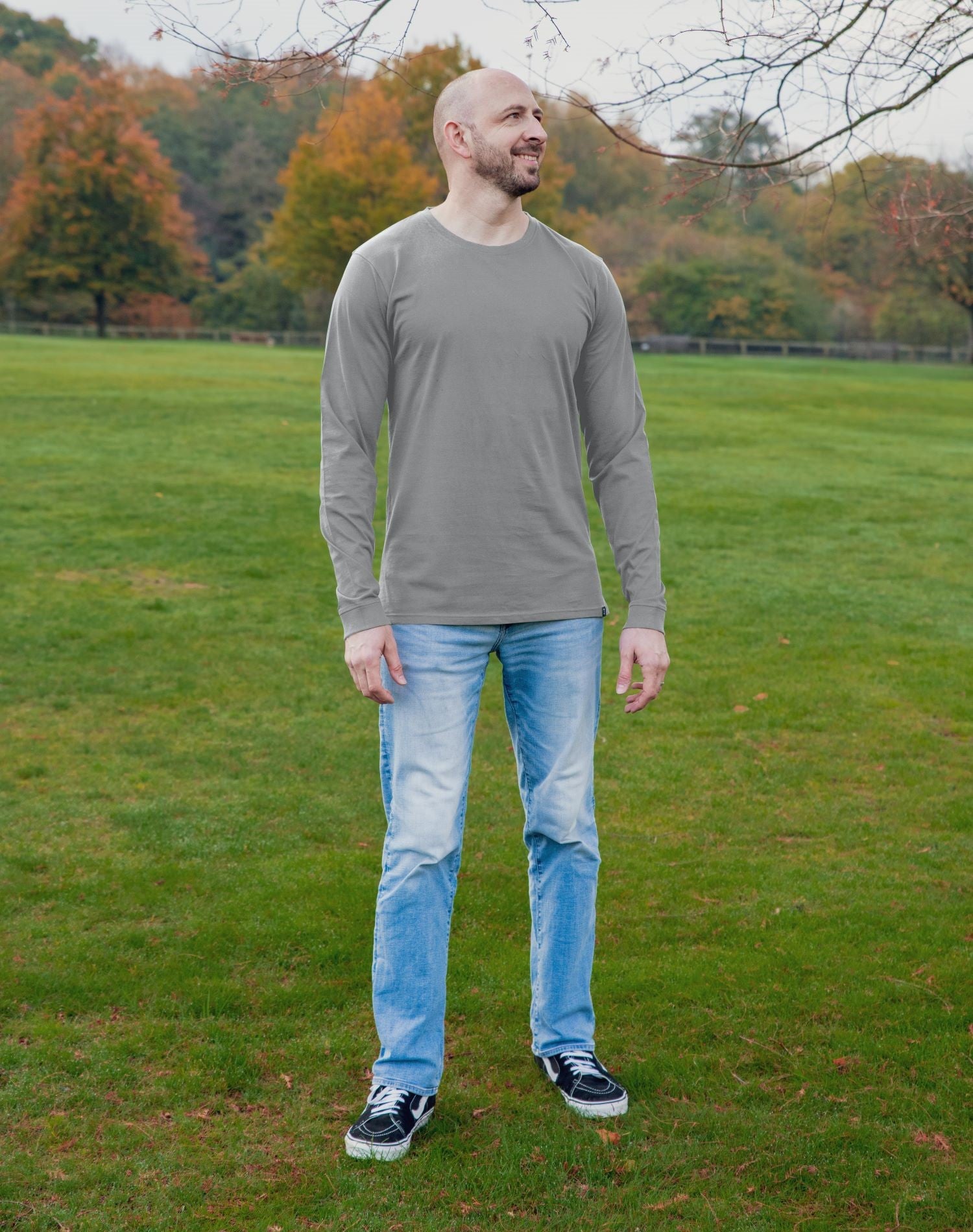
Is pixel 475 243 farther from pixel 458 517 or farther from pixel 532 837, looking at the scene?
pixel 532 837

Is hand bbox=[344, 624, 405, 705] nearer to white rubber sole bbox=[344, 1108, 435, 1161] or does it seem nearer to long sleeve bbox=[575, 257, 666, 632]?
long sleeve bbox=[575, 257, 666, 632]

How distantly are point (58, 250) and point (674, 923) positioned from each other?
5747 cm

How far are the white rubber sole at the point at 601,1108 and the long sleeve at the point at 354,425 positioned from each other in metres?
1.35

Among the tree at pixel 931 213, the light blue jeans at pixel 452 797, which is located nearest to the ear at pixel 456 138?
the light blue jeans at pixel 452 797

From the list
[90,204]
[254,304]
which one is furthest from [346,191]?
[90,204]

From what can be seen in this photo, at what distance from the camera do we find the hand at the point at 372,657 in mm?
2770

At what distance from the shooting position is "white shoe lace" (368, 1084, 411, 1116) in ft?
9.80

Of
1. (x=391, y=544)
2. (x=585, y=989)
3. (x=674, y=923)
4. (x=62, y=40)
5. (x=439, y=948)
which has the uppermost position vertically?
(x=62, y=40)

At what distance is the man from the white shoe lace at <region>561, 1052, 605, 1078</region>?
36cm

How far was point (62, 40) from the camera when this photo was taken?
86.3 metres

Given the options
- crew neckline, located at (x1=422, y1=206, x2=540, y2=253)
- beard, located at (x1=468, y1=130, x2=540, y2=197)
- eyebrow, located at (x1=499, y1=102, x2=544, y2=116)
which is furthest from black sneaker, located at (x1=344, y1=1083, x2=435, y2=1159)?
eyebrow, located at (x1=499, y1=102, x2=544, y2=116)

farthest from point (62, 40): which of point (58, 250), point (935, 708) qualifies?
point (935, 708)

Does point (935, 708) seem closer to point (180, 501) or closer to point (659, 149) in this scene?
point (659, 149)

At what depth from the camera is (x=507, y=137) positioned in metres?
2.79
